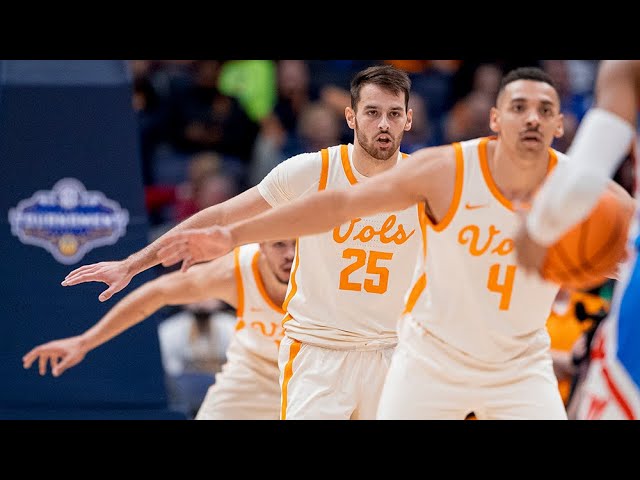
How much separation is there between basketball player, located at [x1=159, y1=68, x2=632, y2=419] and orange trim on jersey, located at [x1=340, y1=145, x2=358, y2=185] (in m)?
0.94

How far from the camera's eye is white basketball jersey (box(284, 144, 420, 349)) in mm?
5793

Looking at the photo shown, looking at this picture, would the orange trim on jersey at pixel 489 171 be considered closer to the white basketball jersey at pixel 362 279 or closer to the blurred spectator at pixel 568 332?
the white basketball jersey at pixel 362 279

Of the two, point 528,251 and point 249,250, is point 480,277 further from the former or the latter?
point 249,250

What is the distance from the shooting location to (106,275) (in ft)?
17.8

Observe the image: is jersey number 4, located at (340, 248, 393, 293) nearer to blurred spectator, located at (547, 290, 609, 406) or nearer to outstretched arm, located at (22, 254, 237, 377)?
outstretched arm, located at (22, 254, 237, 377)

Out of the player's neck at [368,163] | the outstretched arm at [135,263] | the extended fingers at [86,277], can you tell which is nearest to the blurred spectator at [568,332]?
the player's neck at [368,163]

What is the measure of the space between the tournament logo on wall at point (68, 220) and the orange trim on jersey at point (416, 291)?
8.25 ft

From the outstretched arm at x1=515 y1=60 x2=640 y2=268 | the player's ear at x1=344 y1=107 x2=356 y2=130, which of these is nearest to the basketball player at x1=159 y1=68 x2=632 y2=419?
the outstretched arm at x1=515 y1=60 x2=640 y2=268

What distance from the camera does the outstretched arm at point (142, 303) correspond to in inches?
254

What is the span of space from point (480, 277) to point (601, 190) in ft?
3.24

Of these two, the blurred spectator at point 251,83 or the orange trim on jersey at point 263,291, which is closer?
the orange trim on jersey at point 263,291

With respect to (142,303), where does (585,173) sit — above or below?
above

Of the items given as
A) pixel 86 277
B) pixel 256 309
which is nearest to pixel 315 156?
pixel 256 309

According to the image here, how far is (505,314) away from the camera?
15.9 feet
